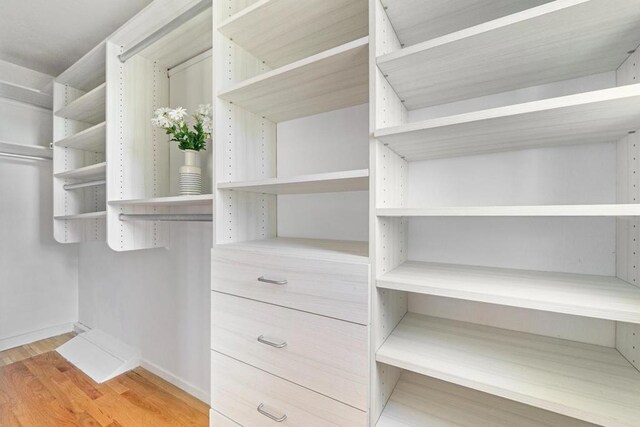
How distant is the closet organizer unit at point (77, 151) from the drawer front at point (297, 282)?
145cm

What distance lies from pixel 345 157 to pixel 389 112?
0.37m

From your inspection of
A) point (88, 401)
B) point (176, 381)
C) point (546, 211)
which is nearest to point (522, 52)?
point (546, 211)

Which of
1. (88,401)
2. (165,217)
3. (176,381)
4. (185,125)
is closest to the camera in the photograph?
(185,125)

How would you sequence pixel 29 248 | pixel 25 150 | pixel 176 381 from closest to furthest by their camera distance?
pixel 176 381 < pixel 25 150 < pixel 29 248

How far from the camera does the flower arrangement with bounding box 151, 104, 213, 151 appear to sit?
1438 millimetres

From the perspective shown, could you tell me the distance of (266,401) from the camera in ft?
3.23

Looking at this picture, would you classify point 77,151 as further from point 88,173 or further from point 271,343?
point 271,343

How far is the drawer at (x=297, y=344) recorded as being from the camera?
0.81 meters

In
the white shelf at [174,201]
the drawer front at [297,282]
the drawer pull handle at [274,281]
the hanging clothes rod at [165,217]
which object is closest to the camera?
the drawer front at [297,282]

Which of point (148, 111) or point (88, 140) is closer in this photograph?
point (148, 111)

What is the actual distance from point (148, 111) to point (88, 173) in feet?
2.26

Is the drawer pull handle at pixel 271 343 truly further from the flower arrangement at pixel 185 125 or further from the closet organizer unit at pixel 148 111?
the flower arrangement at pixel 185 125

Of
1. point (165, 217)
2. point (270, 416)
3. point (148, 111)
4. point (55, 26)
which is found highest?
point (55, 26)

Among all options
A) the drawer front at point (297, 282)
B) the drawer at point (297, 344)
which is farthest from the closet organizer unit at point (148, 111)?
the drawer at point (297, 344)
